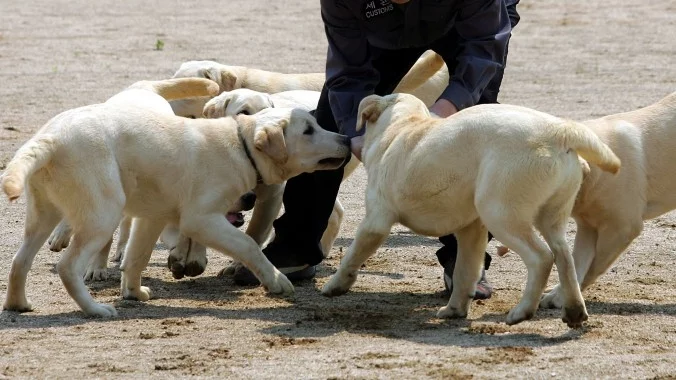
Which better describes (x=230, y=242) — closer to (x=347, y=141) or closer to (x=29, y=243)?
(x=347, y=141)

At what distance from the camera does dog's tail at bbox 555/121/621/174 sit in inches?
235

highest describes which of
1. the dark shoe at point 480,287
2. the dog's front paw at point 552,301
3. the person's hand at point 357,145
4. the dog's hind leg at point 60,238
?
the person's hand at point 357,145

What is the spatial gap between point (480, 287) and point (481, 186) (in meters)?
1.27

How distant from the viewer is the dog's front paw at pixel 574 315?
6.11 metres

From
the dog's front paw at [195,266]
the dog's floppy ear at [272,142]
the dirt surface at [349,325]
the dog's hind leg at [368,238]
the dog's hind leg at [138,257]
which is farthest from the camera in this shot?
the dog's front paw at [195,266]

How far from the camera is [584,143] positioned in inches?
235

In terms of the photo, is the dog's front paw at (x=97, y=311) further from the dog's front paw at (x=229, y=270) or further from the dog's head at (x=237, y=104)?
the dog's head at (x=237, y=104)

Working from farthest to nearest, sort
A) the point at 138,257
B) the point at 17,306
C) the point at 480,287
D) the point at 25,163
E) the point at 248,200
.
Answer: the point at 248,200
the point at 138,257
the point at 480,287
the point at 17,306
the point at 25,163

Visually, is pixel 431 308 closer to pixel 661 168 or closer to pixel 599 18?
pixel 661 168

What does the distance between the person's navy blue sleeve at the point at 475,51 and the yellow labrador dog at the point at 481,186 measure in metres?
0.53

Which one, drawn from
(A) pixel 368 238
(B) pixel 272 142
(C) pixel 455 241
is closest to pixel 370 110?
(B) pixel 272 142

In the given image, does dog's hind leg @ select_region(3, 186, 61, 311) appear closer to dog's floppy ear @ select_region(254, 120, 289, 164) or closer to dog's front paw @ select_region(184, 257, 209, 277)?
dog's front paw @ select_region(184, 257, 209, 277)

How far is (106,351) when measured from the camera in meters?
5.95

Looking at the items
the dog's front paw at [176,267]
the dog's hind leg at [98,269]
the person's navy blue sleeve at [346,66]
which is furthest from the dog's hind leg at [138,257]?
the person's navy blue sleeve at [346,66]
